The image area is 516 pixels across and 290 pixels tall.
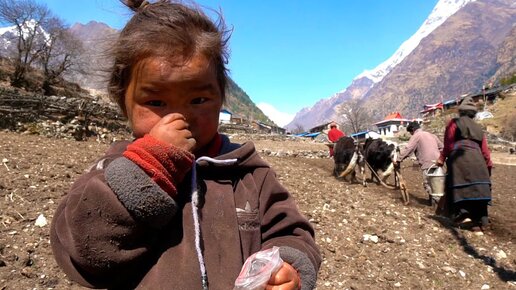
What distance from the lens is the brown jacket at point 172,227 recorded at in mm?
886

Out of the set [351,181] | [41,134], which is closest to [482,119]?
[351,181]

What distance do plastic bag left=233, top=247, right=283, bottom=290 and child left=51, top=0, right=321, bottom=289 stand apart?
0.16ft

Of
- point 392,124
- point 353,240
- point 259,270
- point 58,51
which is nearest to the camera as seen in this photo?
point 259,270

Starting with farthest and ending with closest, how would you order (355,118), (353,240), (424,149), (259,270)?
(355,118) → (424,149) → (353,240) → (259,270)

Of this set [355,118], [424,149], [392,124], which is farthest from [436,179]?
[392,124]

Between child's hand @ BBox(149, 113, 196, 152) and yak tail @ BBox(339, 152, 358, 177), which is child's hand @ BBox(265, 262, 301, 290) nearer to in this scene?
child's hand @ BBox(149, 113, 196, 152)

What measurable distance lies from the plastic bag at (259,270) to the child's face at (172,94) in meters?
0.40

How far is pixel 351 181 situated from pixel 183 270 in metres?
8.55

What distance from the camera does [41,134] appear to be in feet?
31.4

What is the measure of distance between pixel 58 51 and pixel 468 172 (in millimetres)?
28473

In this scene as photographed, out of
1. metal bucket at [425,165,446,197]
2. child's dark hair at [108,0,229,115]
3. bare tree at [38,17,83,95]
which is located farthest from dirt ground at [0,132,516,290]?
bare tree at [38,17,83,95]

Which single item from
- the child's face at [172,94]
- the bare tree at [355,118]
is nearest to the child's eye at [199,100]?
the child's face at [172,94]

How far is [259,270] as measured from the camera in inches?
34.5

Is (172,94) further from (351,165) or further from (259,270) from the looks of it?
(351,165)
